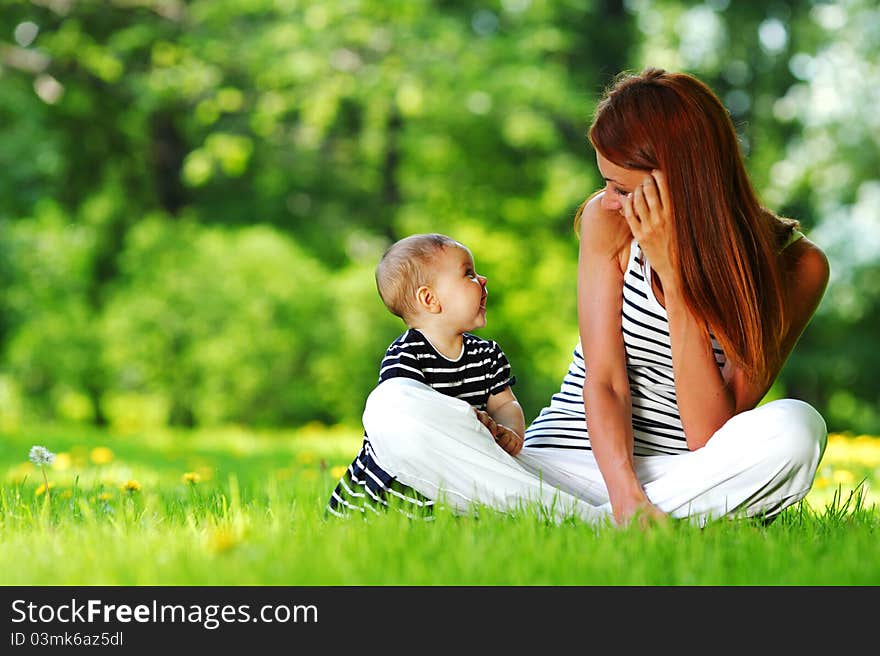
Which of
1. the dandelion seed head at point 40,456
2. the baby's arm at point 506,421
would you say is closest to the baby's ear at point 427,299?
the baby's arm at point 506,421

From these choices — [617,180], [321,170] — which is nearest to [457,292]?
[617,180]

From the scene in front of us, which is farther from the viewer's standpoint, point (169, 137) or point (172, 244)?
point (169, 137)

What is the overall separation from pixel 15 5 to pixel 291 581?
10.9 metres

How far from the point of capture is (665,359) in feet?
9.36

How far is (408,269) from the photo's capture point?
2932mm

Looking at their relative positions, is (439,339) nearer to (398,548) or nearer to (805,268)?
(398,548)

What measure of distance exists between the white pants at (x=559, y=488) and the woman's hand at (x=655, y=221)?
0.43m

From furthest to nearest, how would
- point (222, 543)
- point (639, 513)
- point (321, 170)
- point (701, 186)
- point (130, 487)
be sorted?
point (321, 170) → point (130, 487) → point (701, 186) → point (639, 513) → point (222, 543)

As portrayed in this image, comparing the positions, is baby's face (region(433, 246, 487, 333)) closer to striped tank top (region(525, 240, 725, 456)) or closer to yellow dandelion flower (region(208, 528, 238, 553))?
striped tank top (region(525, 240, 725, 456))

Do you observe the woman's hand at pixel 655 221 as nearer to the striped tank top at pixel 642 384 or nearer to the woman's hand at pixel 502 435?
the striped tank top at pixel 642 384

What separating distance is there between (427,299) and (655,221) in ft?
2.20

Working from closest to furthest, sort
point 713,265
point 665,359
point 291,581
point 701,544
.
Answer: point 291,581
point 701,544
point 713,265
point 665,359
